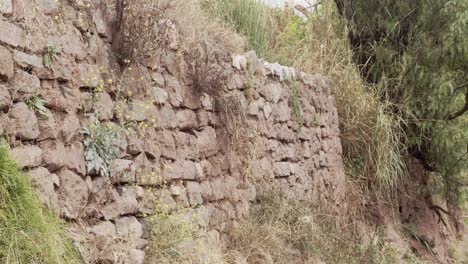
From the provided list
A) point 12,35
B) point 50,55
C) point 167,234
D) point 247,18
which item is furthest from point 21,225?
point 247,18

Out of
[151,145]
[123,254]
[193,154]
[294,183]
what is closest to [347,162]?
[294,183]

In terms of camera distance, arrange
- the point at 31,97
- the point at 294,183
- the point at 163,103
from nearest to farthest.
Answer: the point at 31,97 < the point at 163,103 < the point at 294,183

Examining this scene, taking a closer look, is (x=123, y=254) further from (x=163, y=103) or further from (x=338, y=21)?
(x=338, y=21)

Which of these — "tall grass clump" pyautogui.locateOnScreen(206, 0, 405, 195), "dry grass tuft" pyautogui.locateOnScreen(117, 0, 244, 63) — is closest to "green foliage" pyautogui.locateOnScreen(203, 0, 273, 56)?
"tall grass clump" pyautogui.locateOnScreen(206, 0, 405, 195)

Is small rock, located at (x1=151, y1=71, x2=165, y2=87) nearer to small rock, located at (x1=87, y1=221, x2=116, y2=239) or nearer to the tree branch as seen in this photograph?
small rock, located at (x1=87, y1=221, x2=116, y2=239)

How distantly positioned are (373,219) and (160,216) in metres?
5.11

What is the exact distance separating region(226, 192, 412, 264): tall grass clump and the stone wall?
0.55ft

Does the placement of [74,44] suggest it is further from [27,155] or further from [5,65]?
[27,155]

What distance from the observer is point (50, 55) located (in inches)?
180

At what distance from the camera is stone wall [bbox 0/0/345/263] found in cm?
434

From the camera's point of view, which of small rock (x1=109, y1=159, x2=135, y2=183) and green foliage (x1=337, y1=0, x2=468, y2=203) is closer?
small rock (x1=109, y1=159, x2=135, y2=183)

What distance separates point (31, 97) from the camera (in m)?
4.35

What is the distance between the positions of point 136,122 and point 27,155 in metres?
1.33

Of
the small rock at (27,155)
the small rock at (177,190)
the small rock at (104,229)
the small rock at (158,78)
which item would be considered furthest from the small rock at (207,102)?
the small rock at (27,155)
